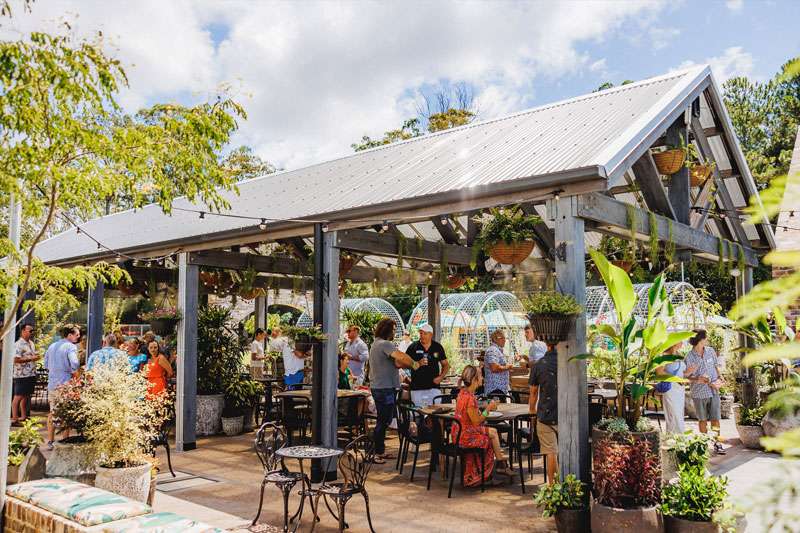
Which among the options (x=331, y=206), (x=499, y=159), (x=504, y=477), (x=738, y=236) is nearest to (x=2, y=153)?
(x=331, y=206)

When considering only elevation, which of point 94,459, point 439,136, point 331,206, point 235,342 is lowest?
point 94,459

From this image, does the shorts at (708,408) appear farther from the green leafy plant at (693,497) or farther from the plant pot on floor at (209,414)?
the plant pot on floor at (209,414)

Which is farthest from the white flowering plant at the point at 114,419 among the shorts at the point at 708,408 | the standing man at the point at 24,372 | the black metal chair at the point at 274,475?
the shorts at the point at 708,408

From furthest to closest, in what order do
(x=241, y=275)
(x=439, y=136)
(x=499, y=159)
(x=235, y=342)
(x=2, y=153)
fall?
(x=241, y=275), (x=235, y=342), (x=439, y=136), (x=499, y=159), (x=2, y=153)

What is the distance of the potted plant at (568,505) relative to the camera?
4.85 m

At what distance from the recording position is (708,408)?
7.94 m

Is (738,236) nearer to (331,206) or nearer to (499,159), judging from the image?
(499,159)

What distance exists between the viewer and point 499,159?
6.70m

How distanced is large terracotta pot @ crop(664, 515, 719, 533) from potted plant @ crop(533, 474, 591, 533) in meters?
0.60

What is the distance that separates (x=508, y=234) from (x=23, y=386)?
872cm

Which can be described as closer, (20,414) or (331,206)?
(331,206)

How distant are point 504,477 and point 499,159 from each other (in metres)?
3.75

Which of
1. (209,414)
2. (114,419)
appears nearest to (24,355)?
(209,414)

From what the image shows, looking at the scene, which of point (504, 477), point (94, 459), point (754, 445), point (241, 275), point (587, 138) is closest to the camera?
point (94, 459)
